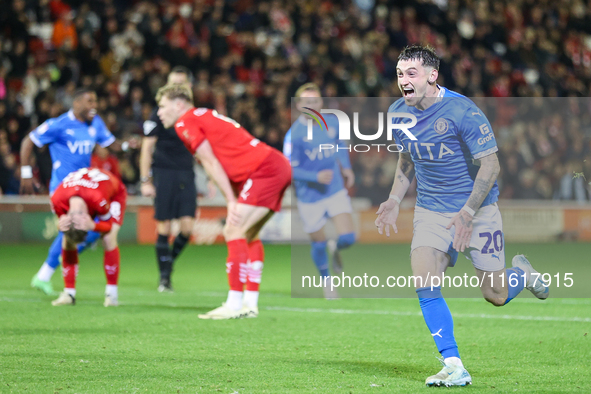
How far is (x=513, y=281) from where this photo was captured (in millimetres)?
4961

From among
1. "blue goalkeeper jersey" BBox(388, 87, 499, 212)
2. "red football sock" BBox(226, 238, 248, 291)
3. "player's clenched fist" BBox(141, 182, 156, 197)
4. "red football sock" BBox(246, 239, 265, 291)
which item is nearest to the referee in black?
"player's clenched fist" BBox(141, 182, 156, 197)

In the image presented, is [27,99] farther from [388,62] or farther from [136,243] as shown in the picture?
[388,62]

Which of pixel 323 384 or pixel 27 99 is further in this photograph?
pixel 27 99

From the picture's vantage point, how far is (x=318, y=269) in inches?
345

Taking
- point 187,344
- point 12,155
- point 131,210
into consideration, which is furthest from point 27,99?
point 187,344

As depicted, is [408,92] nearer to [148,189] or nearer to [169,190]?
[148,189]

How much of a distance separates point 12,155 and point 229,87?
4.57m

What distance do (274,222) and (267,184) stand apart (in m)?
7.92

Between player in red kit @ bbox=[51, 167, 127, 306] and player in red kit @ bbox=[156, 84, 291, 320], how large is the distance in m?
0.86

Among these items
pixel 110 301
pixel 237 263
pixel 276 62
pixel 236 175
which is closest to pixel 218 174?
pixel 236 175

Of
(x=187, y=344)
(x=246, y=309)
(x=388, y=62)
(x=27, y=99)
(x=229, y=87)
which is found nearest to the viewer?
(x=187, y=344)

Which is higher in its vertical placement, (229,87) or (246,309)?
(229,87)

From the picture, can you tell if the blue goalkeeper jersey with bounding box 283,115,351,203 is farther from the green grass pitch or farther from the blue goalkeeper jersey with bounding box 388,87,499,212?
the blue goalkeeper jersey with bounding box 388,87,499,212

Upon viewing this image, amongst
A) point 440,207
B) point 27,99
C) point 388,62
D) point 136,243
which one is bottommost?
point 136,243
